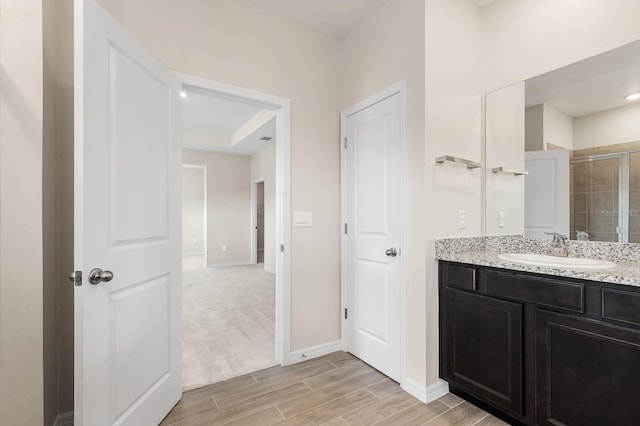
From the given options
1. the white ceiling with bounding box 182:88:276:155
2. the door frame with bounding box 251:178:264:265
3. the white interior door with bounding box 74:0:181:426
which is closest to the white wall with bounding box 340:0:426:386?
the white interior door with bounding box 74:0:181:426

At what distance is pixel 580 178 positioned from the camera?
1.82 m

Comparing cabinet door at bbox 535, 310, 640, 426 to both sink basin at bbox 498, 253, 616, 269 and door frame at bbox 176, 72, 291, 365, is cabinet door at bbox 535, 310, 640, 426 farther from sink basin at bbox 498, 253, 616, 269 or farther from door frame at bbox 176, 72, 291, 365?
door frame at bbox 176, 72, 291, 365

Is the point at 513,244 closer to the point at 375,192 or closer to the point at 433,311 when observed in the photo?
the point at 433,311

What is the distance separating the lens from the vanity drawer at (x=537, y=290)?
4.47ft

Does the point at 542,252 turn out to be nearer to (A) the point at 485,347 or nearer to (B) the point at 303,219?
(A) the point at 485,347

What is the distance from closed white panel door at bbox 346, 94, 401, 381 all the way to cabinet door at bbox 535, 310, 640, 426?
Result: 87 centimetres

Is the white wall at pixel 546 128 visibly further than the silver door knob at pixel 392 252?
No

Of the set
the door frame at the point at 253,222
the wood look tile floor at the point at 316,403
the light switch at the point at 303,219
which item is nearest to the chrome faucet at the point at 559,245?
the wood look tile floor at the point at 316,403

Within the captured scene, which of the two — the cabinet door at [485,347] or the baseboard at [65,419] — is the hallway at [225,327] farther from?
the cabinet door at [485,347]

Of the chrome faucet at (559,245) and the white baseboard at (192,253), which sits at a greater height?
the chrome faucet at (559,245)

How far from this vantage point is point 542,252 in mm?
1966

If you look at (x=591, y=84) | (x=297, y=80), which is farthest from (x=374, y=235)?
(x=591, y=84)

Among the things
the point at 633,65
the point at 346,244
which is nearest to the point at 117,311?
the point at 346,244

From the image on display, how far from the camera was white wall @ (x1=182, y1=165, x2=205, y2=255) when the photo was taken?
9062 mm
